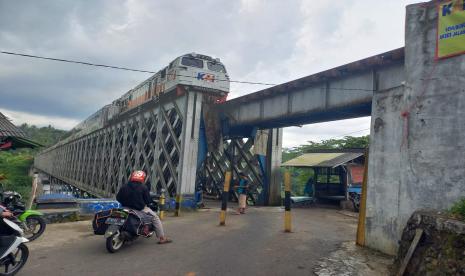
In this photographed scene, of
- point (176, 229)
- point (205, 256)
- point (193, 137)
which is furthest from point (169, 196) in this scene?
point (205, 256)

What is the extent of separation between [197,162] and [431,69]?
35.9 ft

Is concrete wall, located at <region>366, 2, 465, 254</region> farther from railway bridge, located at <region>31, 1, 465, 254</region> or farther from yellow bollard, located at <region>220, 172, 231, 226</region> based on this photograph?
yellow bollard, located at <region>220, 172, 231, 226</region>

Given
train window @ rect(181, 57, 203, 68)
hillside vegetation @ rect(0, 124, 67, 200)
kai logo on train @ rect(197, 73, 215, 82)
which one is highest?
train window @ rect(181, 57, 203, 68)

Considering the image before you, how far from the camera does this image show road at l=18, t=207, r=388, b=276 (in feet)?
17.1

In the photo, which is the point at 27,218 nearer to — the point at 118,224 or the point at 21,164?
the point at 118,224

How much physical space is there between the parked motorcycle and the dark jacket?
8.15 ft

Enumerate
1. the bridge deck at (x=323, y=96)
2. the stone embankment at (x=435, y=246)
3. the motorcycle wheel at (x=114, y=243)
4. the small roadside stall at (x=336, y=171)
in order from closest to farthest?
the stone embankment at (x=435, y=246), the motorcycle wheel at (x=114, y=243), the bridge deck at (x=323, y=96), the small roadside stall at (x=336, y=171)

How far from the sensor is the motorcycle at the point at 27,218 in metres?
7.23

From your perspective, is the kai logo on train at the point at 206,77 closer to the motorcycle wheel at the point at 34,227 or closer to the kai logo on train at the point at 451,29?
the motorcycle wheel at the point at 34,227

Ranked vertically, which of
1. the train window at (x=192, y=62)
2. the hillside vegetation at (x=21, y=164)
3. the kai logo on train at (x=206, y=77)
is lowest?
the hillside vegetation at (x=21, y=164)

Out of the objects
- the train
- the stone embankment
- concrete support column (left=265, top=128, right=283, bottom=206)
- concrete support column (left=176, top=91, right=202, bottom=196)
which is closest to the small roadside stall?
concrete support column (left=265, top=128, right=283, bottom=206)

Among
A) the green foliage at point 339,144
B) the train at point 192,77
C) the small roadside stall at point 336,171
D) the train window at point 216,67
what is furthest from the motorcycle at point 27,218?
the green foliage at point 339,144

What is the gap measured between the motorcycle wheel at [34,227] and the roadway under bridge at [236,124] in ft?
22.7

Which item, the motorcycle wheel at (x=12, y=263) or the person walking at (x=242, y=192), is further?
the person walking at (x=242, y=192)
